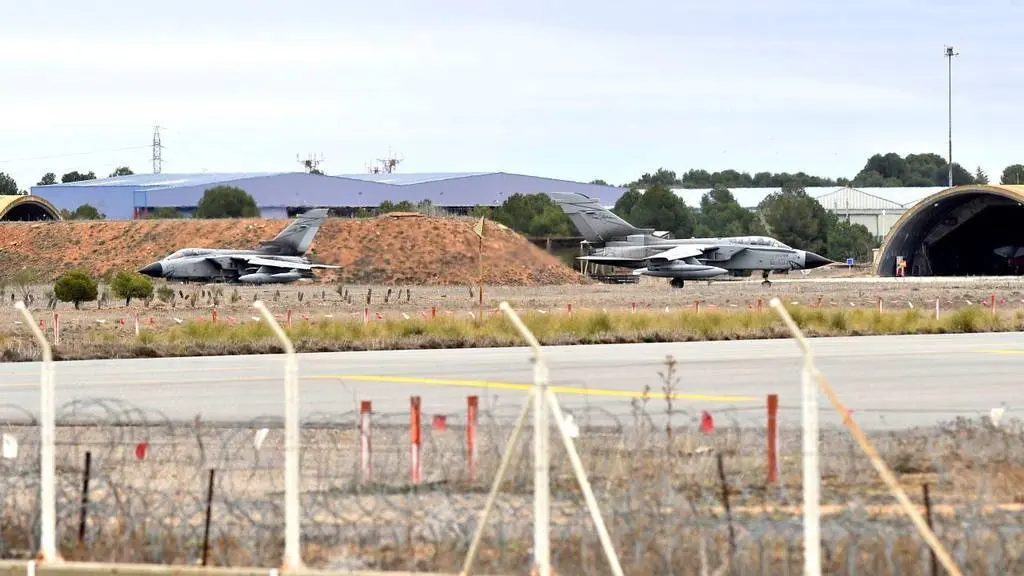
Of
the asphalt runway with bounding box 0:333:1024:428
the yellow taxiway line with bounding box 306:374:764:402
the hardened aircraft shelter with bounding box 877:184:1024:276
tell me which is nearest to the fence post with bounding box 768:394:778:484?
the asphalt runway with bounding box 0:333:1024:428

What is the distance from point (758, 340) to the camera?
98.6 ft

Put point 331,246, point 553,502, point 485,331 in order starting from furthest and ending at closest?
point 331,246 < point 485,331 < point 553,502

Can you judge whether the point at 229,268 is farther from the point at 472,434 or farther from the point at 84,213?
the point at 472,434

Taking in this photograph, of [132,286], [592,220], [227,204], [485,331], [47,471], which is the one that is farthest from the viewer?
[227,204]

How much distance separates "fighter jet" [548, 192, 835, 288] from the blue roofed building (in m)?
46.8

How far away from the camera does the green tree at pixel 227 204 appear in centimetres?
7775

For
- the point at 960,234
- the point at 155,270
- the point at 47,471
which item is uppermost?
the point at 960,234

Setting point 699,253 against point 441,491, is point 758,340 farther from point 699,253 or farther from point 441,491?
point 699,253

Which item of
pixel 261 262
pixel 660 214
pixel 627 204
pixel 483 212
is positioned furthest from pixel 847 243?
pixel 261 262

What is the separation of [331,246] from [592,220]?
19.9m

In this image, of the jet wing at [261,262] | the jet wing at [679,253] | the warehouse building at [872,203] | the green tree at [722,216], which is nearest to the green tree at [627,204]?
the green tree at [722,216]

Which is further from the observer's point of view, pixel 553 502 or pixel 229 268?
pixel 229 268

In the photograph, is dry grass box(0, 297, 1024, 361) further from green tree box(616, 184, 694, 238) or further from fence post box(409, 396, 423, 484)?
green tree box(616, 184, 694, 238)

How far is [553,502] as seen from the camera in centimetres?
1012
